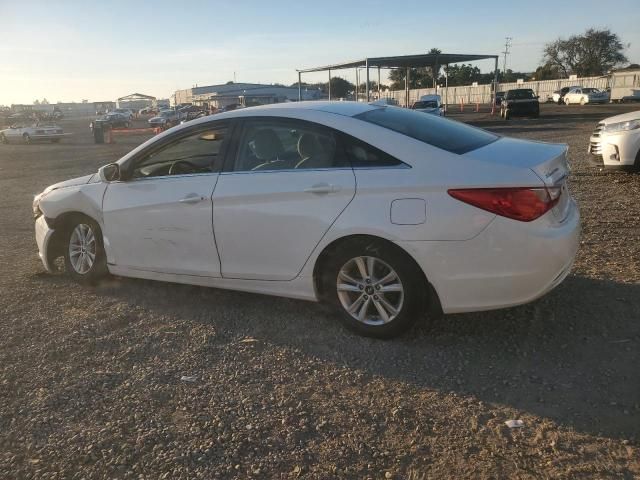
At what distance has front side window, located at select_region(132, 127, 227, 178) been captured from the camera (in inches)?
180

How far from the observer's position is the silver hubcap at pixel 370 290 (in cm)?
381

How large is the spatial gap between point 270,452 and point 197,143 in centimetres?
293

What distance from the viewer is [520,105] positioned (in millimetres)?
33281

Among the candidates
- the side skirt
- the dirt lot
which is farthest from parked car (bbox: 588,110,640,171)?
the side skirt

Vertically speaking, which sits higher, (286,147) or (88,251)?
(286,147)

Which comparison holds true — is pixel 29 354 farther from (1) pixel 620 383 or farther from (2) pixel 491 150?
(1) pixel 620 383

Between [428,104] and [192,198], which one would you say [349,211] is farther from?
[428,104]

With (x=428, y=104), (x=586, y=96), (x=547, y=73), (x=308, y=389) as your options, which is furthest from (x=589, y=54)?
(x=308, y=389)

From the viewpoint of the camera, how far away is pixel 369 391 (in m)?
3.33

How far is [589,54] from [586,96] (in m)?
47.7

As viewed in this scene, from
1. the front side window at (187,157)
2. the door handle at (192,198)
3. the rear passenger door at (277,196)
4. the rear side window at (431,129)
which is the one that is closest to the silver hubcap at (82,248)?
the front side window at (187,157)

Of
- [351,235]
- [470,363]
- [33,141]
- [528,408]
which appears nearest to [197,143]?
[351,235]

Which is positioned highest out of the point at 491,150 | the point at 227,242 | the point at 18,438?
the point at 491,150

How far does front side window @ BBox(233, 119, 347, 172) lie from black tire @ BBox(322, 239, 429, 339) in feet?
2.08
